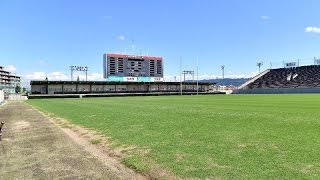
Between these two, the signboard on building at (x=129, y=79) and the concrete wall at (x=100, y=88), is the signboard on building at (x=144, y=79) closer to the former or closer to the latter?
the signboard on building at (x=129, y=79)

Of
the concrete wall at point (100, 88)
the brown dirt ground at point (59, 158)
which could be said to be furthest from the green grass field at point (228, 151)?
the concrete wall at point (100, 88)

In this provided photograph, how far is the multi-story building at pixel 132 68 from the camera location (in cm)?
15804

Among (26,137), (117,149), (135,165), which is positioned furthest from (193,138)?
(26,137)

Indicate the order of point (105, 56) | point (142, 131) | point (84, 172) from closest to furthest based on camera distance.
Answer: point (84, 172) → point (142, 131) → point (105, 56)

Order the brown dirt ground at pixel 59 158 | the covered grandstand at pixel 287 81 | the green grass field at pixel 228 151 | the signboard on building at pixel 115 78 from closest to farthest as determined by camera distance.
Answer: the green grass field at pixel 228 151
the brown dirt ground at pixel 59 158
the covered grandstand at pixel 287 81
the signboard on building at pixel 115 78

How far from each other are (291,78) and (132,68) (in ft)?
226

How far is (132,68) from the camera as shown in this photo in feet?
547

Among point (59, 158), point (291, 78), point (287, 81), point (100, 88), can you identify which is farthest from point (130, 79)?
point (59, 158)

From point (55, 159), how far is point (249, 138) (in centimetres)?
→ 657

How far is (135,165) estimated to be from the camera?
987 cm

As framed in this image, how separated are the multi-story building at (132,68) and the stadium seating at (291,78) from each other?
46.0 meters

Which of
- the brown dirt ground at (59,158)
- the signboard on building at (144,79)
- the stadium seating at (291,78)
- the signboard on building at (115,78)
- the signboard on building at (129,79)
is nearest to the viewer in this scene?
the brown dirt ground at (59,158)

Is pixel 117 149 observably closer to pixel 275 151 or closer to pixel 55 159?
pixel 55 159

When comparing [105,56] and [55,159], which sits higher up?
[105,56]
